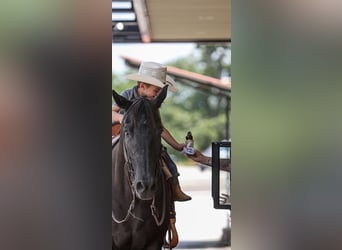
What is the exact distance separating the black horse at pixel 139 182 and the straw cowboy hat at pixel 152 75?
0.08 meters

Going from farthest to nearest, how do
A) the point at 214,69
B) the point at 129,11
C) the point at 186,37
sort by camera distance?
the point at 214,69, the point at 186,37, the point at 129,11

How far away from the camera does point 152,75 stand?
6.93 ft

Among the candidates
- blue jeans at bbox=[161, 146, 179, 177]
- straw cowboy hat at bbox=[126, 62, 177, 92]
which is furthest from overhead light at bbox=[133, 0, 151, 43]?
blue jeans at bbox=[161, 146, 179, 177]

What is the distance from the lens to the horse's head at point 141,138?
1.85 metres

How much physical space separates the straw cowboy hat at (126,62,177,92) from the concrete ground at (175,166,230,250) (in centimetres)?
47

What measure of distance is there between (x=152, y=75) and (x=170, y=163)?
1.45 ft

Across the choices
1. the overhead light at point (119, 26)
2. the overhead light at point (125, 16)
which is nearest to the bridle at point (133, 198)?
the overhead light at point (125, 16)

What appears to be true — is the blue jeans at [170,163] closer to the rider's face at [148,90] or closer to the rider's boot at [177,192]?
the rider's boot at [177,192]

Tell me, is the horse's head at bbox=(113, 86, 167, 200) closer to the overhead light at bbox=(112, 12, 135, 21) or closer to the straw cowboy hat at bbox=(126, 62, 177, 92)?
the straw cowboy hat at bbox=(126, 62, 177, 92)

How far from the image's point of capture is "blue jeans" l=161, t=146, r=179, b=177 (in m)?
2.01

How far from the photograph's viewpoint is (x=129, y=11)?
9.84 feet
